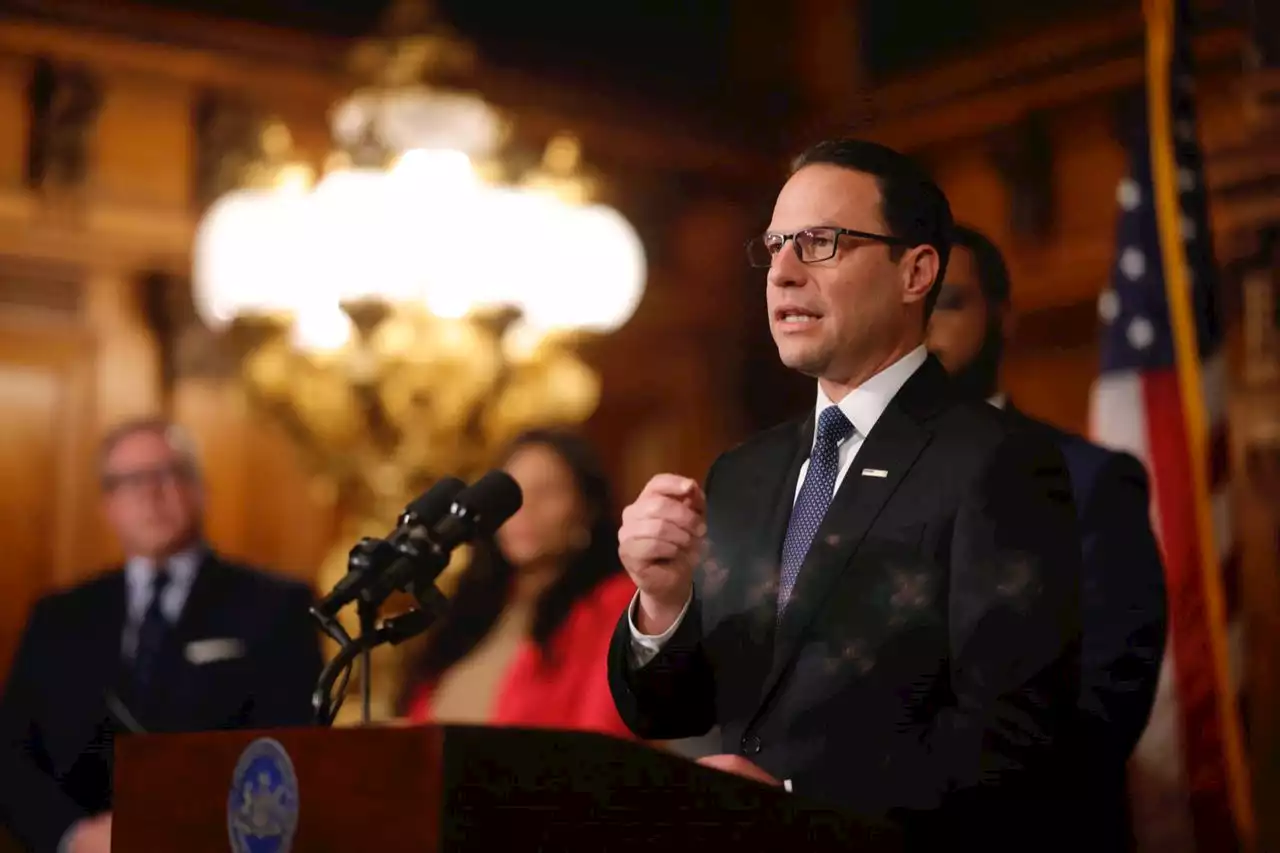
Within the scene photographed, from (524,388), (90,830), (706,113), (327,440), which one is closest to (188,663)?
(90,830)

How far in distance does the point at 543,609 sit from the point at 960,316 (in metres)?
1.03

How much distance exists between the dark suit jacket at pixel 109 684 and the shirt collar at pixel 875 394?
4.26 ft

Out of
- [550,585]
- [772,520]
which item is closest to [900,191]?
[772,520]

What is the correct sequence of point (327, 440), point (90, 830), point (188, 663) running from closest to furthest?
point (90, 830) < point (188, 663) < point (327, 440)

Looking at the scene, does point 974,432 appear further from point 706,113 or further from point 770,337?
point 706,113

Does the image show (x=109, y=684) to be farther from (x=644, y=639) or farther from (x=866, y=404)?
(x=866, y=404)

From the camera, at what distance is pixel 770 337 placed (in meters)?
1.57

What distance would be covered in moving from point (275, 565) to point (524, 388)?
97 centimetres

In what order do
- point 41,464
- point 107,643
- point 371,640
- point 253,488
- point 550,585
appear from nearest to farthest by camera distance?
1. point 371,640
2. point 550,585
3. point 107,643
4. point 41,464
5. point 253,488

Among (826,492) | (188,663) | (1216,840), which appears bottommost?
(1216,840)

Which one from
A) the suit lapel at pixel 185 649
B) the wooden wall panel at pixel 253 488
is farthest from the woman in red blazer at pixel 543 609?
the wooden wall panel at pixel 253 488

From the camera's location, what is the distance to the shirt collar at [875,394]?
A: 1487 mm

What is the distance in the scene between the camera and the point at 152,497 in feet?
9.80

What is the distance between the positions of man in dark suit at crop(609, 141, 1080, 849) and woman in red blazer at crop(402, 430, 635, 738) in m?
0.88
